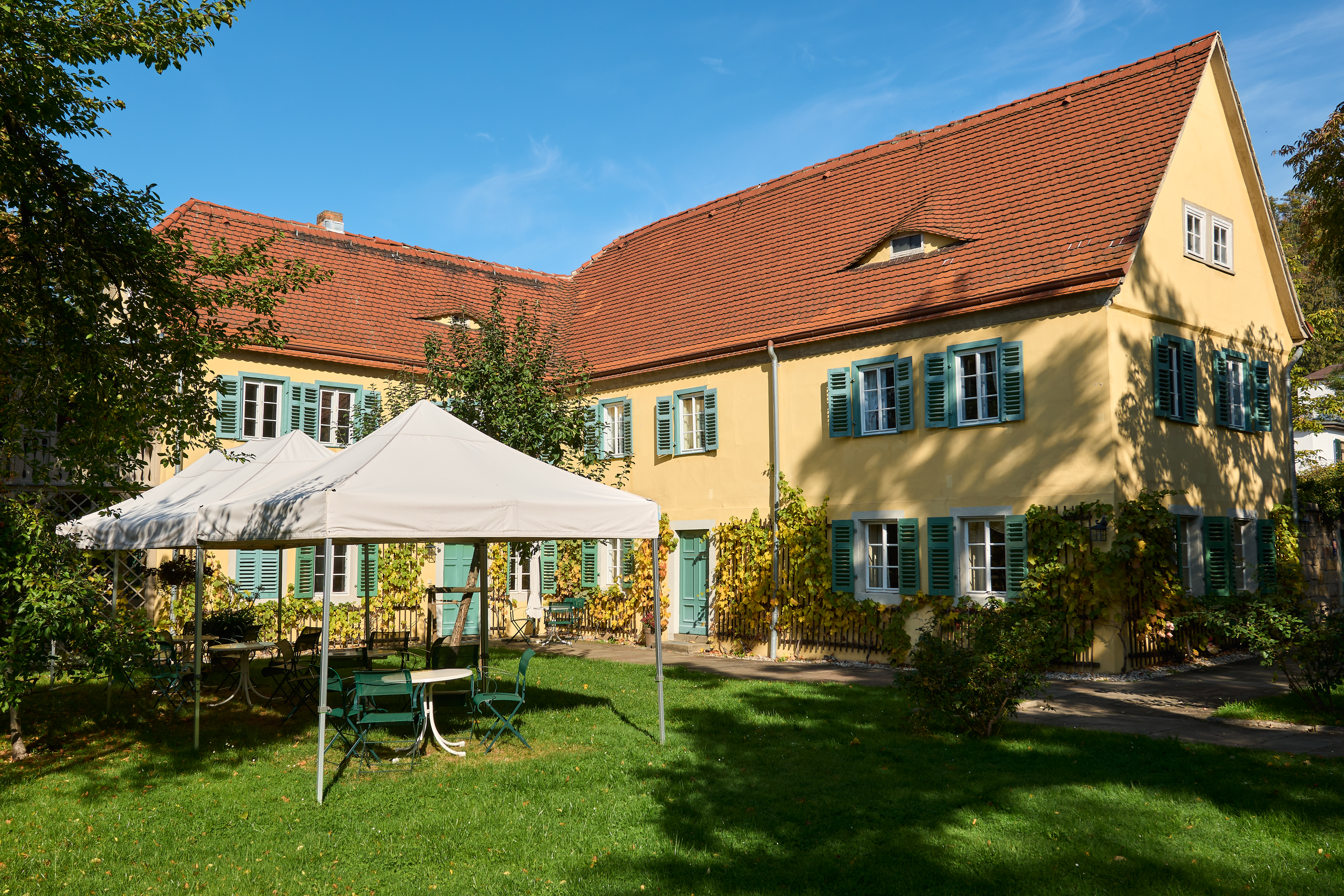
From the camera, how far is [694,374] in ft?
64.5

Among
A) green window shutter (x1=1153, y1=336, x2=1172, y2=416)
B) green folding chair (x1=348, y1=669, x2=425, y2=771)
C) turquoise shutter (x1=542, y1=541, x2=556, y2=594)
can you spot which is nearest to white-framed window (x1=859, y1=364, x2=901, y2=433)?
green window shutter (x1=1153, y1=336, x2=1172, y2=416)

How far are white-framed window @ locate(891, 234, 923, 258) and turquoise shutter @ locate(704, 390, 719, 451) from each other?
4241mm

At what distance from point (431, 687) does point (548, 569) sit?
1172 cm

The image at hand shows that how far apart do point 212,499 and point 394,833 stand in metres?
5.10

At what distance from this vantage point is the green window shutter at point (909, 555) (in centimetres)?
1567

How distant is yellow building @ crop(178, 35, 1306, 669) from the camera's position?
14.5 meters

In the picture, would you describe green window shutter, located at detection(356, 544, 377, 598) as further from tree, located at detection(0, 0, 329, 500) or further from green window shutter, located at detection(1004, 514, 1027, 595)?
green window shutter, located at detection(1004, 514, 1027, 595)

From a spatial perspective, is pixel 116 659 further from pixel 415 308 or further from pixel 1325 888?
pixel 415 308

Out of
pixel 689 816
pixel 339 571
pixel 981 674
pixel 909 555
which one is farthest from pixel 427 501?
pixel 339 571

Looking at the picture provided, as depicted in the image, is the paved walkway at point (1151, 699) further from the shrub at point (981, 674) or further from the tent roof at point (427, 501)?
the tent roof at point (427, 501)

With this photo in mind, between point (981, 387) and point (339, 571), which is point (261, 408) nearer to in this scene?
point (339, 571)

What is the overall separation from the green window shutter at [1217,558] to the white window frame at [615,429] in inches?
432

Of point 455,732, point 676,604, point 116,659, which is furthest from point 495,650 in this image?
point 116,659

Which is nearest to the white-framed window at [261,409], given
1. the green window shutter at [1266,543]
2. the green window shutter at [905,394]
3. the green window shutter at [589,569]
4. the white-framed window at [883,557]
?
the green window shutter at [589,569]
